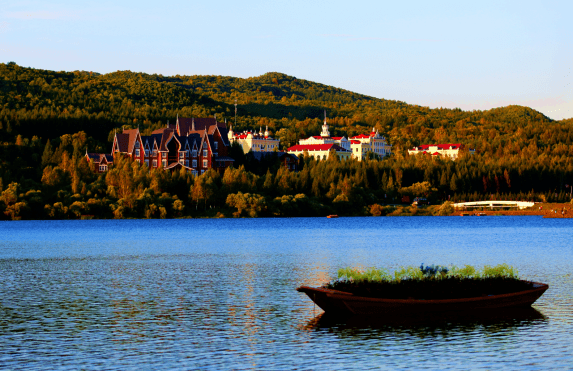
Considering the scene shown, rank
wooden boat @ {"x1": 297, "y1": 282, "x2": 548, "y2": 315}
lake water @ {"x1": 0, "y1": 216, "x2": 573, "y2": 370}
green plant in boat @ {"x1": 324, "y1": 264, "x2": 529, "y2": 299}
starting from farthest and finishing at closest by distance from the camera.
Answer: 1. green plant in boat @ {"x1": 324, "y1": 264, "x2": 529, "y2": 299}
2. wooden boat @ {"x1": 297, "y1": 282, "x2": 548, "y2": 315}
3. lake water @ {"x1": 0, "y1": 216, "x2": 573, "y2": 370}

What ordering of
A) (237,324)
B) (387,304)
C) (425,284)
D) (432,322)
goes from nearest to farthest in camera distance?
(432,322) < (387,304) < (237,324) < (425,284)

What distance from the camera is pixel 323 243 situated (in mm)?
97938

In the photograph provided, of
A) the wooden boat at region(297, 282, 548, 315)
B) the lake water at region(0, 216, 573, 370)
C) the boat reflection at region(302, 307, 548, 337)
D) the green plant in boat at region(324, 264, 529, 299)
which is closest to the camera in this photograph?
the lake water at region(0, 216, 573, 370)

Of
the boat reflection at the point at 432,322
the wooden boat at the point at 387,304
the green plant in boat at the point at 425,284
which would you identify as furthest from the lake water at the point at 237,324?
the green plant in boat at the point at 425,284

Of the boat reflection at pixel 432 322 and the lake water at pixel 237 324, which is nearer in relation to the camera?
the lake water at pixel 237 324

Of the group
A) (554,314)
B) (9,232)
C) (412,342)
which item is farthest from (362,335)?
(9,232)

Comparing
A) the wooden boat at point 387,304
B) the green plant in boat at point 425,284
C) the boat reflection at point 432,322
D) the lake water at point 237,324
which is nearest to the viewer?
the lake water at point 237,324

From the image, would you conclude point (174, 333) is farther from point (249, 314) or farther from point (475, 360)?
point (475, 360)

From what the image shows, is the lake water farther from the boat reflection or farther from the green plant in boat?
the green plant in boat

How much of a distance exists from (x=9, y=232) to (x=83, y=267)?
73.4 m

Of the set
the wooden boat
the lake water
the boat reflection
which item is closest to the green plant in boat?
the wooden boat

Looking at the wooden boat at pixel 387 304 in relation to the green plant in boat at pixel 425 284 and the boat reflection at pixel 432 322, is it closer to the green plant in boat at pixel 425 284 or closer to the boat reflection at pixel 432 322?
the boat reflection at pixel 432 322

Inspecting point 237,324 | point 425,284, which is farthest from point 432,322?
point 237,324

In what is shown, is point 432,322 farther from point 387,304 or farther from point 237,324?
point 237,324
